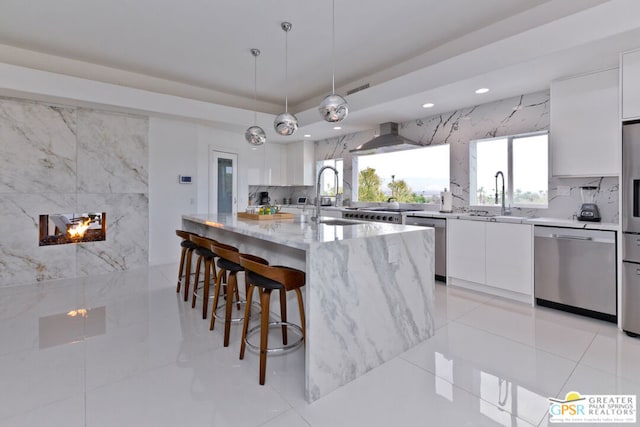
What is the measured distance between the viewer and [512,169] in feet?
13.4

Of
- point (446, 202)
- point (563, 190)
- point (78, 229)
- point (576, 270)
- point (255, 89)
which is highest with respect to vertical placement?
point (255, 89)

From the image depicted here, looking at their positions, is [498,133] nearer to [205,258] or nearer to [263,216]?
[263,216]

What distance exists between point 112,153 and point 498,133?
18.8 ft

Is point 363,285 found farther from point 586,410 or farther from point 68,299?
point 68,299

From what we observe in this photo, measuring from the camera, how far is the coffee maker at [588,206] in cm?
323

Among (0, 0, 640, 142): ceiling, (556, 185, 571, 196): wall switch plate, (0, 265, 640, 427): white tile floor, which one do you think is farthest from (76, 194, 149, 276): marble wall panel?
(556, 185, 571, 196): wall switch plate

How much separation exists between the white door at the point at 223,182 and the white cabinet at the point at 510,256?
185 inches

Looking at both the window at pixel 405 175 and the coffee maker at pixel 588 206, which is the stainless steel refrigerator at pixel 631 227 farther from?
the window at pixel 405 175

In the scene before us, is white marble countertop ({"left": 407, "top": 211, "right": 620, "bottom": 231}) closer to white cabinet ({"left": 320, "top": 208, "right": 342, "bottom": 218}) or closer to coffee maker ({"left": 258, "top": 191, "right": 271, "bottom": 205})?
white cabinet ({"left": 320, "top": 208, "right": 342, "bottom": 218})

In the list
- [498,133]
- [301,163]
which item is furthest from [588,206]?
[301,163]

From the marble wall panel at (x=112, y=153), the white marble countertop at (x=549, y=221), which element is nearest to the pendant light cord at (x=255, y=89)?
the marble wall panel at (x=112, y=153)

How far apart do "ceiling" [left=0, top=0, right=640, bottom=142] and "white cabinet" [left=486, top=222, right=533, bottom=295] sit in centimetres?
166

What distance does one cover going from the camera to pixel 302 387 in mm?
1952

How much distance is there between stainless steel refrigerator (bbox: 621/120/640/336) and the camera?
103 inches
